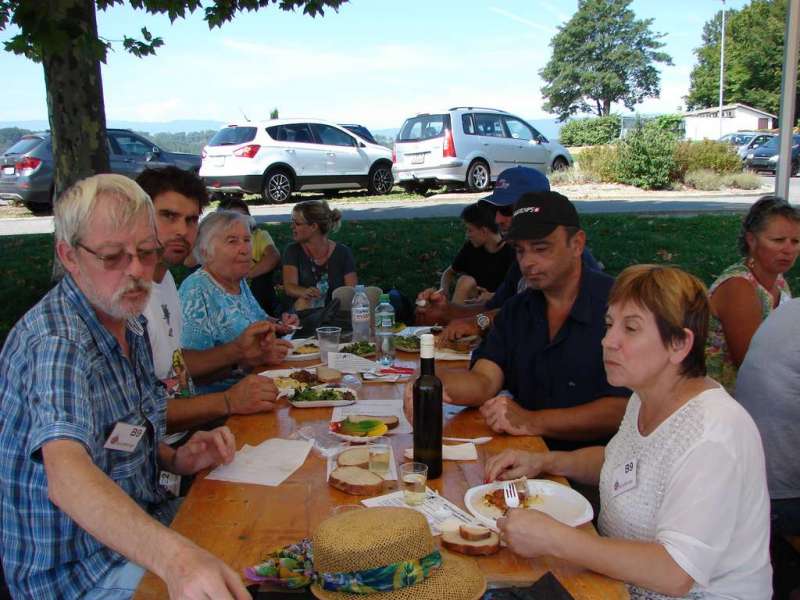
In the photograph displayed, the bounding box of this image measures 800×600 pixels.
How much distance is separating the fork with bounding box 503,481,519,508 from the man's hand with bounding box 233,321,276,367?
6.02ft

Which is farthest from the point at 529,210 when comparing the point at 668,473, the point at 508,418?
the point at 668,473

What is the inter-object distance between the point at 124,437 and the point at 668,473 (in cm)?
150

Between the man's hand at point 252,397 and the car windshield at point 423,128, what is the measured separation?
43.6ft

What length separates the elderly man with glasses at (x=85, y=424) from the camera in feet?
5.56

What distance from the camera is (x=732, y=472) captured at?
5.73 feet

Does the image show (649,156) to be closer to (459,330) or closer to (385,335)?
(459,330)

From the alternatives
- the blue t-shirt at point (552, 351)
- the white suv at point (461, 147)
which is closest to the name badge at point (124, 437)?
the blue t-shirt at point (552, 351)

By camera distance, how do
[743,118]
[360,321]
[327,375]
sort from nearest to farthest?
[327,375], [360,321], [743,118]

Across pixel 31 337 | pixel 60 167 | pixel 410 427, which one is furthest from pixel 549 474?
pixel 60 167

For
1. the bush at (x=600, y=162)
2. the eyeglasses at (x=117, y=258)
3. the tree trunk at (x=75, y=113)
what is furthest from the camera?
the bush at (x=600, y=162)

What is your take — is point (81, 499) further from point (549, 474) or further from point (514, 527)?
Result: point (549, 474)

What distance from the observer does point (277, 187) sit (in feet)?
51.8

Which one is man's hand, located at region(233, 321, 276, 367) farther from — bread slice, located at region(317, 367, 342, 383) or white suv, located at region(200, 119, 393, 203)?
white suv, located at region(200, 119, 393, 203)

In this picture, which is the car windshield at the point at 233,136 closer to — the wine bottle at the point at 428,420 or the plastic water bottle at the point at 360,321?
the plastic water bottle at the point at 360,321
